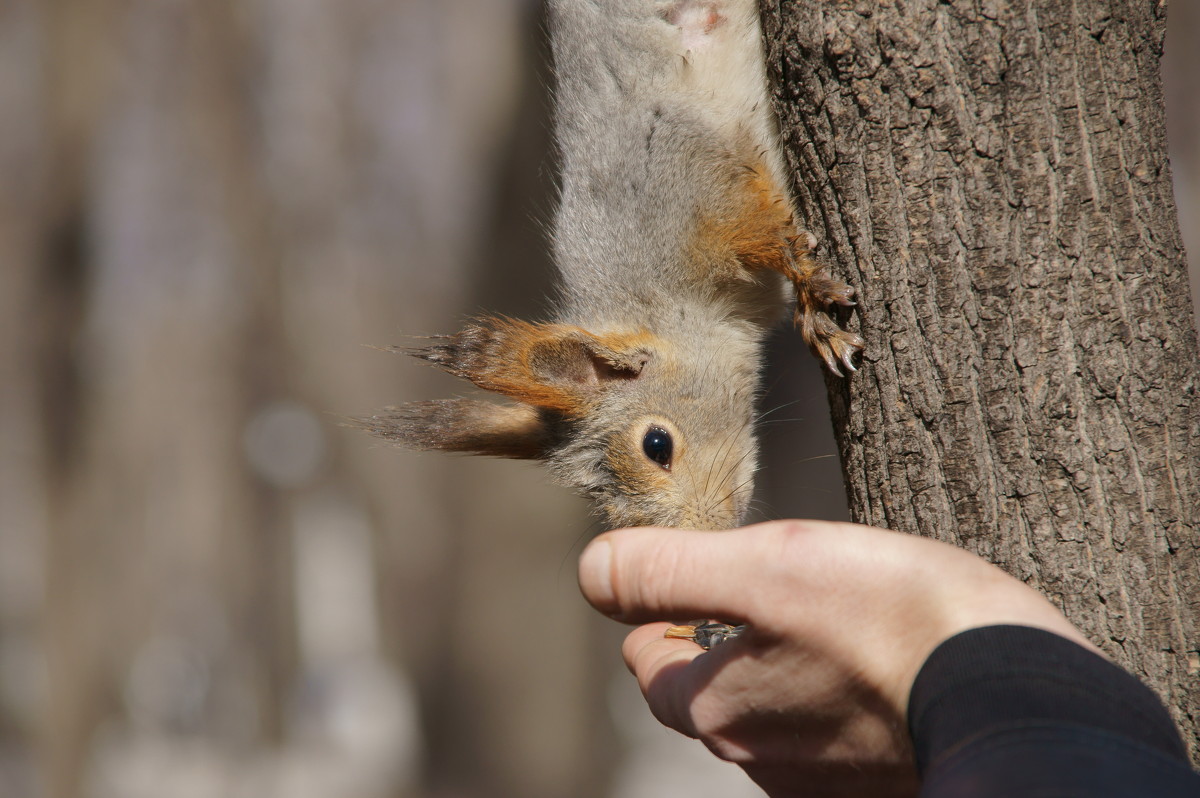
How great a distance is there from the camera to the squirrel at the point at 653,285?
2.02m

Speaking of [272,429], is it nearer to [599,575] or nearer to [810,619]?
[599,575]

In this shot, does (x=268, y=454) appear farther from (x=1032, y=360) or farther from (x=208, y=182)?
(x=1032, y=360)

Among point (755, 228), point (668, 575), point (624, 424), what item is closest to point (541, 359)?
point (624, 424)

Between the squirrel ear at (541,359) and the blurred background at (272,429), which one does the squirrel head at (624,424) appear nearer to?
the squirrel ear at (541,359)

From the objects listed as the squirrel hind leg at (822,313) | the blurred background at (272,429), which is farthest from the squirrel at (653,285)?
the blurred background at (272,429)

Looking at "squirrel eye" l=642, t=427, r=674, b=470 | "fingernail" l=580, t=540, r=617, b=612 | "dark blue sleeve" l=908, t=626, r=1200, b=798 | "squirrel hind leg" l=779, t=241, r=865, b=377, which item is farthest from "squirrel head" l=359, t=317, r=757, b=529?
"dark blue sleeve" l=908, t=626, r=1200, b=798

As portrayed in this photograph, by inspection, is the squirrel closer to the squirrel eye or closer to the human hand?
the squirrel eye

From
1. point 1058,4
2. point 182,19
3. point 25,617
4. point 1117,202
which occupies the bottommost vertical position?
point 25,617

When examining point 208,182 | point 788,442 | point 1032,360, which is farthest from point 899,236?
point 208,182

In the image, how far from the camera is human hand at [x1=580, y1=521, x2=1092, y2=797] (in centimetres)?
114

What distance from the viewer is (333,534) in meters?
5.03

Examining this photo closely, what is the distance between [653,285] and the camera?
2.17 metres

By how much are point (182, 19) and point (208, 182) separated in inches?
30.7

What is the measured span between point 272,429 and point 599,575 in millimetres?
3951
